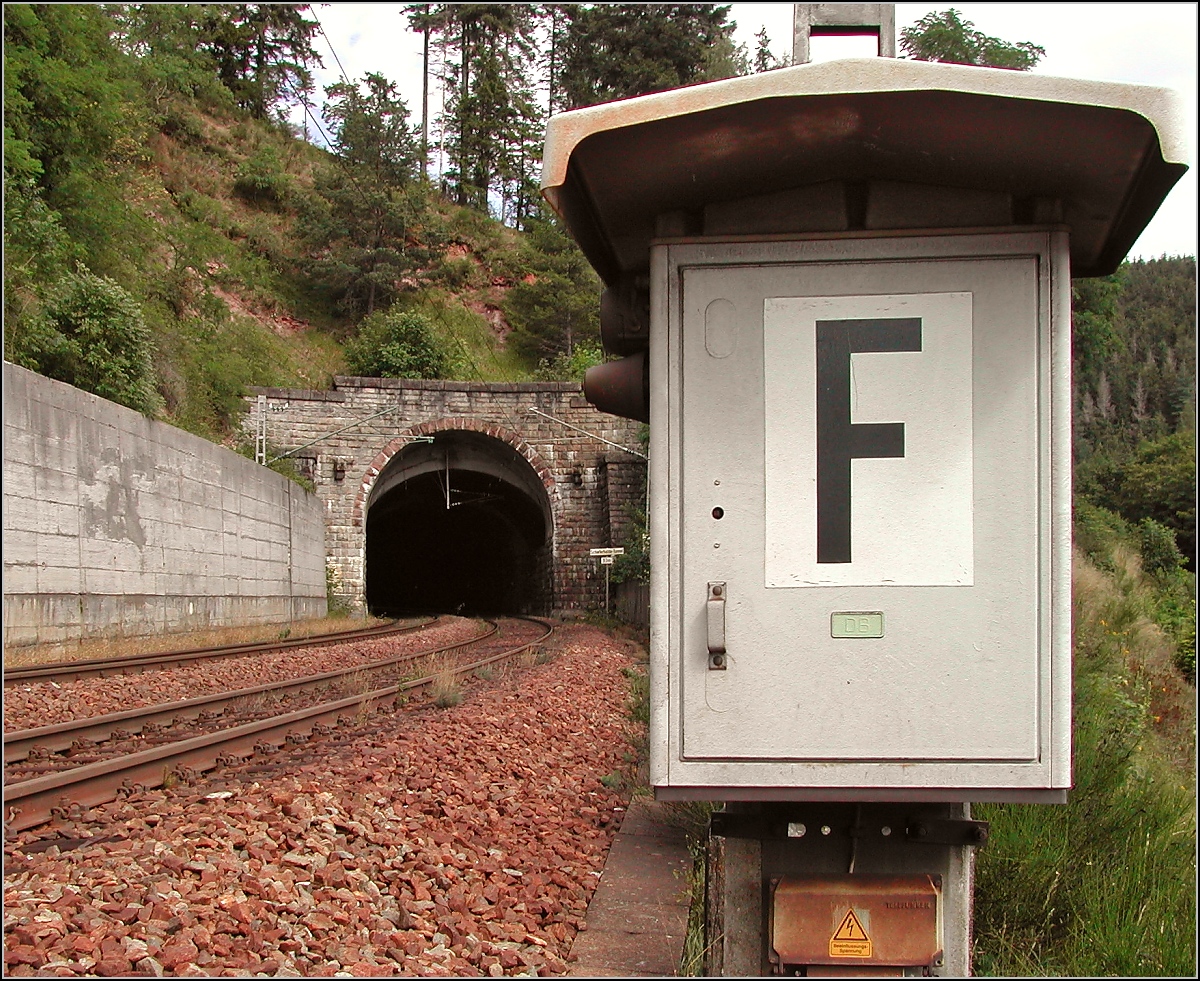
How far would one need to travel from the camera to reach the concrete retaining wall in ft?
47.5

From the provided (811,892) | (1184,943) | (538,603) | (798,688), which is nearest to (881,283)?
(798,688)

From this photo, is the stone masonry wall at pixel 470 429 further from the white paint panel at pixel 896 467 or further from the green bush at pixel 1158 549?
the white paint panel at pixel 896 467

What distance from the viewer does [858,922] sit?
11.1 ft

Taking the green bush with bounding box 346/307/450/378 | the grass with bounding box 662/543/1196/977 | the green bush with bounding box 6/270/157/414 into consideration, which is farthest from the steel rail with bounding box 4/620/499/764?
the green bush with bounding box 346/307/450/378

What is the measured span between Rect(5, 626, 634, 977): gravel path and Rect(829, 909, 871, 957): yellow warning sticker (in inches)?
54.5

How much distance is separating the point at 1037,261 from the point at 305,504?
27188mm

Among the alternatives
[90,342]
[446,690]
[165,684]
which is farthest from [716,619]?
[90,342]

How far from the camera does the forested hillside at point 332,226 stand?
21328 mm

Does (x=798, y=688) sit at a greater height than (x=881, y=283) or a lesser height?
lesser

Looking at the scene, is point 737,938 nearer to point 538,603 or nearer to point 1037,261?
point 1037,261

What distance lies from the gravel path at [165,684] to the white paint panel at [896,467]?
7.29 meters

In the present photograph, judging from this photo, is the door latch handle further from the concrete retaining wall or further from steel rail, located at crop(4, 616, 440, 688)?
the concrete retaining wall

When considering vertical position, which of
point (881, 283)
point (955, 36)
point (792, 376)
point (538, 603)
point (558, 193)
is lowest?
point (538, 603)

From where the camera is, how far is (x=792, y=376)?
3268 mm
